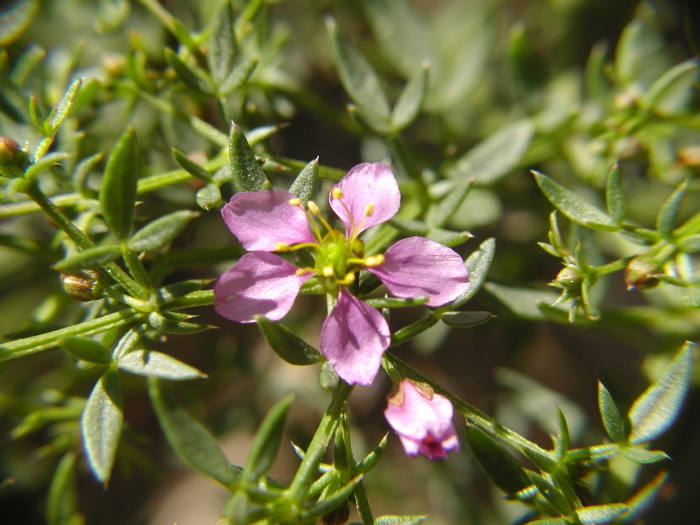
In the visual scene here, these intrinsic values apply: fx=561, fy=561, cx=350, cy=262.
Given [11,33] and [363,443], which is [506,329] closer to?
[363,443]

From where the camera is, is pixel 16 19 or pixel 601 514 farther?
pixel 16 19

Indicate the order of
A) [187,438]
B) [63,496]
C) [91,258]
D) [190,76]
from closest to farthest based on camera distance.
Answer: [187,438], [91,258], [190,76], [63,496]

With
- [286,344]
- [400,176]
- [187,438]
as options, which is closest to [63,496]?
[187,438]

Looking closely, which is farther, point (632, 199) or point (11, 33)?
point (632, 199)

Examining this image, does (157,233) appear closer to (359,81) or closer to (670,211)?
(359,81)

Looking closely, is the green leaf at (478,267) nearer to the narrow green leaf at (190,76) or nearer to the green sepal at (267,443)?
the green sepal at (267,443)

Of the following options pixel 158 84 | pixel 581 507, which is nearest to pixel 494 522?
pixel 581 507
